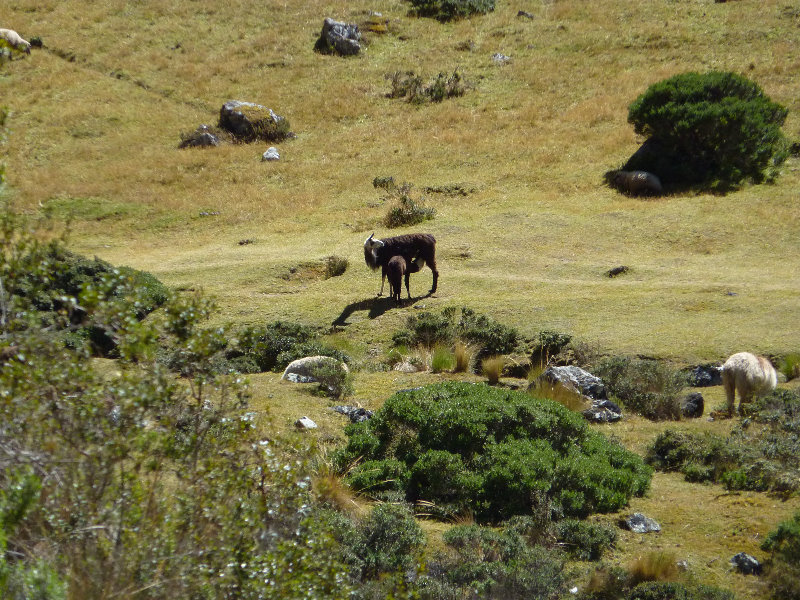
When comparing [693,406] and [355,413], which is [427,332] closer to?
[355,413]

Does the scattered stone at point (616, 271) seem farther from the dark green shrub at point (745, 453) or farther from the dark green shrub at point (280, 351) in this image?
the dark green shrub at point (745, 453)

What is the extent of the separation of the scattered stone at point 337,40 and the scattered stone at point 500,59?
800 cm

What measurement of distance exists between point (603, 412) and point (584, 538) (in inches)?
187

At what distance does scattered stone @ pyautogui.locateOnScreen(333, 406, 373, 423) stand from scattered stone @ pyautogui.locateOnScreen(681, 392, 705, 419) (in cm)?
523

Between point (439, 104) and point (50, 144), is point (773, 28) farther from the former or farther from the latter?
point (50, 144)

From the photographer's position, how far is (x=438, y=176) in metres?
31.8

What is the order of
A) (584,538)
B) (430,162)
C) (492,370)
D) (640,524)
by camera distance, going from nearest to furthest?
1. (584,538)
2. (640,524)
3. (492,370)
4. (430,162)

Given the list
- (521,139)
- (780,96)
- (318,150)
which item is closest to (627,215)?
(521,139)

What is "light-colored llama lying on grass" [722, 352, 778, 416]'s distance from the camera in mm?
13344

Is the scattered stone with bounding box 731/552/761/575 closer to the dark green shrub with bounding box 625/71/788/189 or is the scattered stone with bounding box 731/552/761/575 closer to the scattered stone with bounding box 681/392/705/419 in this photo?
the scattered stone with bounding box 681/392/705/419

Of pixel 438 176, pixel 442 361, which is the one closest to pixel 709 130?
pixel 438 176

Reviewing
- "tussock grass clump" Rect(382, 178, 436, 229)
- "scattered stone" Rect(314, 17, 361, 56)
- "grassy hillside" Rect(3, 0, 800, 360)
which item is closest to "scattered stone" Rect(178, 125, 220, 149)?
"grassy hillside" Rect(3, 0, 800, 360)

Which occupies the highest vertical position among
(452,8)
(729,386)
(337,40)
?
(452,8)

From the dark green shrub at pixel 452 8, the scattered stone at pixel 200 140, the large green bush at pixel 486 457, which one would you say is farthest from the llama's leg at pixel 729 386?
the dark green shrub at pixel 452 8
